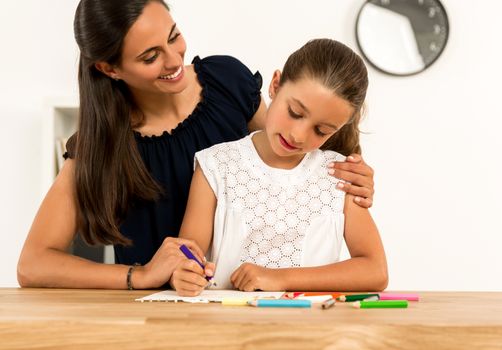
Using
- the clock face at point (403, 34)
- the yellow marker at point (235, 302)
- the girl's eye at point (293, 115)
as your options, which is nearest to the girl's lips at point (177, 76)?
the girl's eye at point (293, 115)

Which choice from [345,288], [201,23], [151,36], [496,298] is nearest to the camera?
[496,298]

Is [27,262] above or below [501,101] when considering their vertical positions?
below

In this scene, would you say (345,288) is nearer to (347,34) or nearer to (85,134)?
(85,134)

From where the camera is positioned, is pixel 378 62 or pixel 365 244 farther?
pixel 378 62

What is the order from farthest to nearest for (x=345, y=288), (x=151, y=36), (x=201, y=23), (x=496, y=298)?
(x=201, y=23), (x=151, y=36), (x=345, y=288), (x=496, y=298)

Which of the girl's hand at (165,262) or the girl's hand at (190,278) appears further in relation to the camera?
the girl's hand at (165,262)

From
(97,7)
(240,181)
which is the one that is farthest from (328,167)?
(97,7)

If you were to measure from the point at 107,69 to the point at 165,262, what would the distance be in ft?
1.79

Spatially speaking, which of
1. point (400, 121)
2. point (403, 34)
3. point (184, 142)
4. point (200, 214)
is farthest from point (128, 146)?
point (403, 34)

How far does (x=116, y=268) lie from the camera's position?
4.69ft

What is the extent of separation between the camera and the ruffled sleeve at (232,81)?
1826 millimetres

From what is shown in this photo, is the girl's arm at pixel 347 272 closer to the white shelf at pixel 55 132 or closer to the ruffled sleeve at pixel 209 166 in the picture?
the ruffled sleeve at pixel 209 166

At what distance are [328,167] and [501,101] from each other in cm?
266

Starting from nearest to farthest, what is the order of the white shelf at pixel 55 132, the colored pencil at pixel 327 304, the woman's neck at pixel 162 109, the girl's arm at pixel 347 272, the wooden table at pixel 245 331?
the wooden table at pixel 245 331 → the colored pencil at pixel 327 304 → the girl's arm at pixel 347 272 → the woman's neck at pixel 162 109 → the white shelf at pixel 55 132
